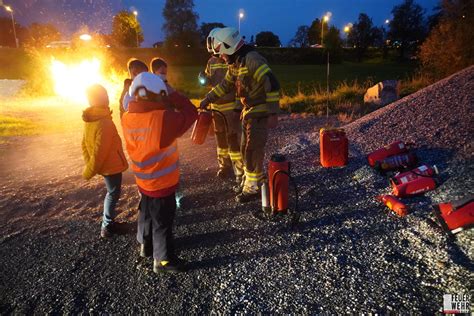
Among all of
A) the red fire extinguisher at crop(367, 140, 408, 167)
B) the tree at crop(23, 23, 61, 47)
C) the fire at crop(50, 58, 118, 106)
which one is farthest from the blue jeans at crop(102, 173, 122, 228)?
the tree at crop(23, 23, 61, 47)

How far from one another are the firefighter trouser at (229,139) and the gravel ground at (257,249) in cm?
41

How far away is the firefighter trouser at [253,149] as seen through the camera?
4871mm

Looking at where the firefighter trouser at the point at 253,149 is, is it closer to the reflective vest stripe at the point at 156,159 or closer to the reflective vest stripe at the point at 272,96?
the reflective vest stripe at the point at 272,96

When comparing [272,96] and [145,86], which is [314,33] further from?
[145,86]

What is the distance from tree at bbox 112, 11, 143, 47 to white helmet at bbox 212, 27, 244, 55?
181ft

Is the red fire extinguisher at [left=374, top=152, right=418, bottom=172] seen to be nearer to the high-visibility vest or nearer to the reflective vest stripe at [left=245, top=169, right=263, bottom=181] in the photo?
the reflective vest stripe at [left=245, top=169, right=263, bottom=181]

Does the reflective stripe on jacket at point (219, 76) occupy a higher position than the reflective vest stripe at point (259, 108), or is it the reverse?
the reflective stripe on jacket at point (219, 76)

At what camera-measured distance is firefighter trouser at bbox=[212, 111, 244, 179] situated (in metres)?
5.69

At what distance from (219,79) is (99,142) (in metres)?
2.52

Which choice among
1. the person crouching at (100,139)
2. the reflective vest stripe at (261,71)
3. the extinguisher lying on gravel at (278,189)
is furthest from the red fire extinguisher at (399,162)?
the person crouching at (100,139)

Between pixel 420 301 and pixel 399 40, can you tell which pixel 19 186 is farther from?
pixel 399 40

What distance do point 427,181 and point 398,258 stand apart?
150cm

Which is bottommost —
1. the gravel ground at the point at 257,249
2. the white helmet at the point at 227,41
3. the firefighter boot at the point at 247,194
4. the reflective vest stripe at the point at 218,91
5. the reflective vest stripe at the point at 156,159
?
the gravel ground at the point at 257,249

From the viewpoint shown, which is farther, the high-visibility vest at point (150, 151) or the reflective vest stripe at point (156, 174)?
the reflective vest stripe at point (156, 174)
